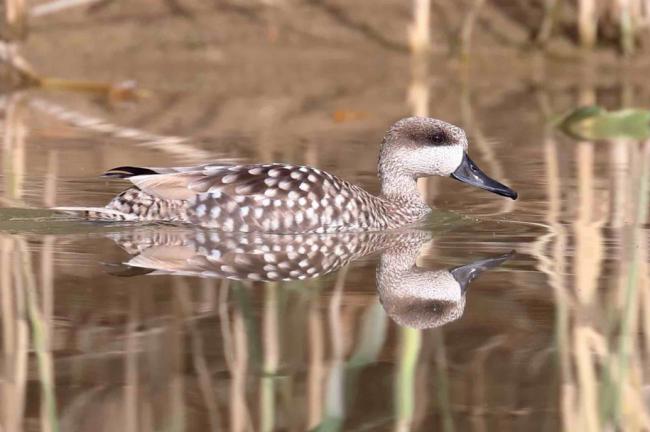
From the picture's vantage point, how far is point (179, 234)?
294 inches

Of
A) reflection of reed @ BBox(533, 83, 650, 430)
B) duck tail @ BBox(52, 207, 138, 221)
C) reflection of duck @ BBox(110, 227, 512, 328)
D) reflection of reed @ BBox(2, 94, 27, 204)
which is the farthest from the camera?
reflection of reed @ BBox(2, 94, 27, 204)

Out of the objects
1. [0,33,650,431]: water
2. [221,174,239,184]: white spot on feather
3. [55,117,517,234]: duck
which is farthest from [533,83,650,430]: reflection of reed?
[221,174,239,184]: white spot on feather

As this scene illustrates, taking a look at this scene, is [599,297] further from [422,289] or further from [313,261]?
[313,261]

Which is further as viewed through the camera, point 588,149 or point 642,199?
point 588,149

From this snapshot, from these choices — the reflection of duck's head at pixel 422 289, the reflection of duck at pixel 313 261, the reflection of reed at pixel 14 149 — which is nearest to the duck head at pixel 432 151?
the reflection of duck at pixel 313 261

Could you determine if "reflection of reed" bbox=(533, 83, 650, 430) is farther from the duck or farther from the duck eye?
the duck

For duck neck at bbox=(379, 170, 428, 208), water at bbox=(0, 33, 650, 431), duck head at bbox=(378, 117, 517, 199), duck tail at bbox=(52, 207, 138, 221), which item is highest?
duck head at bbox=(378, 117, 517, 199)

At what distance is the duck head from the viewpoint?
26.2 feet

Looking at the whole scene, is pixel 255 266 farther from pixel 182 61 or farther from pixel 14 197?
pixel 182 61

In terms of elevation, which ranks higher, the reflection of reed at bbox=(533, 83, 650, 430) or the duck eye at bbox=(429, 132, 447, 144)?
the duck eye at bbox=(429, 132, 447, 144)

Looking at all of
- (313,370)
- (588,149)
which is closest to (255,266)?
(313,370)

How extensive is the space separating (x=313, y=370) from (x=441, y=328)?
2.47 ft

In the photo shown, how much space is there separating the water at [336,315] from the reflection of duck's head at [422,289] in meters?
0.02

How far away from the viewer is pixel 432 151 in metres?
8.00
